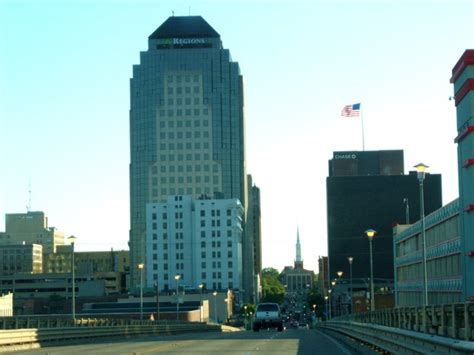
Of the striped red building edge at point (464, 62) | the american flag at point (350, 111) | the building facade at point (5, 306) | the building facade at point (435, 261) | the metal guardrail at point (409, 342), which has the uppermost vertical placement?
the american flag at point (350, 111)

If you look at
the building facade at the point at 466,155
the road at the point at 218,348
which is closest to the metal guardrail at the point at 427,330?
the road at the point at 218,348

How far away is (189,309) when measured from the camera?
517ft

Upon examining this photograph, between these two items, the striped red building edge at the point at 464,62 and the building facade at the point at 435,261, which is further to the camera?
the building facade at the point at 435,261

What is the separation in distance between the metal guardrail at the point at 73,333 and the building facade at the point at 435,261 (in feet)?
68.0

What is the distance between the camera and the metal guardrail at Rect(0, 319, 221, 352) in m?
39.3

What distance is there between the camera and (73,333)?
49.8 meters

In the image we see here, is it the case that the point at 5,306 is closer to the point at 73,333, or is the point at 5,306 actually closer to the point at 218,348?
the point at 73,333

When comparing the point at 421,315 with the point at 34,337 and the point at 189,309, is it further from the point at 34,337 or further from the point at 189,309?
Answer: the point at 189,309

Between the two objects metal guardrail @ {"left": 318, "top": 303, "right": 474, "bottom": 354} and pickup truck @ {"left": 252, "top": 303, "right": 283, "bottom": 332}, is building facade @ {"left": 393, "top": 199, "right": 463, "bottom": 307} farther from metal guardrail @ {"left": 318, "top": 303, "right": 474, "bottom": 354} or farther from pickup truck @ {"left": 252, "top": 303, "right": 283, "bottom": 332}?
metal guardrail @ {"left": 318, "top": 303, "right": 474, "bottom": 354}

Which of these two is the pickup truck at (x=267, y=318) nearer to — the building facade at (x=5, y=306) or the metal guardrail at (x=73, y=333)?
the metal guardrail at (x=73, y=333)

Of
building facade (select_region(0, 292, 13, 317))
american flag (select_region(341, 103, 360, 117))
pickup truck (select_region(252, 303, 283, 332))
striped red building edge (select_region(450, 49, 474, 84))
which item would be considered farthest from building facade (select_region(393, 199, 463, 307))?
building facade (select_region(0, 292, 13, 317))

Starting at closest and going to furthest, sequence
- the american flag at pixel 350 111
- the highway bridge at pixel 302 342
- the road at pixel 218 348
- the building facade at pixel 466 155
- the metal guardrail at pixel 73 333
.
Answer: the highway bridge at pixel 302 342 < the road at pixel 218 348 < the metal guardrail at pixel 73 333 < the building facade at pixel 466 155 < the american flag at pixel 350 111

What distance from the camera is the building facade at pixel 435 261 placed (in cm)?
8750

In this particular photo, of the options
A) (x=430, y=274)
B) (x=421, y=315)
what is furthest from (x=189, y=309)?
(x=421, y=315)
